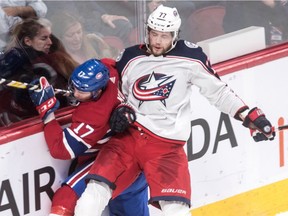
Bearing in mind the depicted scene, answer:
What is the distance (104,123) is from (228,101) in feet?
1.67

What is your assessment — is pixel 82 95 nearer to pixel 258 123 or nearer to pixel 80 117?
pixel 80 117

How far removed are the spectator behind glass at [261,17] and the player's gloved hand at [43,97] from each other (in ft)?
3.77

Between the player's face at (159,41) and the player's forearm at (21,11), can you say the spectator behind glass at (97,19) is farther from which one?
the player's face at (159,41)

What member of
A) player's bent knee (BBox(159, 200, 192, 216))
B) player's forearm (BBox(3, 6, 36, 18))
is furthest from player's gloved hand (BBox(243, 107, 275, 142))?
player's forearm (BBox(3, 6, 36, 18))

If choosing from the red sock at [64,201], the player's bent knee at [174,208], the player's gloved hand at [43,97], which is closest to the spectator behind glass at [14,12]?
the player's gloved hand at [43,97]

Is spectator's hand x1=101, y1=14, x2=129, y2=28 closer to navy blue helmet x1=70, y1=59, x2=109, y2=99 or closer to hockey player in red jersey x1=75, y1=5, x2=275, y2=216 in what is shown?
hockey player in red jersey x1=75, y1=5, x2=275, y2=216

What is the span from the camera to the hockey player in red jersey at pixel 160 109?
14.2 feet

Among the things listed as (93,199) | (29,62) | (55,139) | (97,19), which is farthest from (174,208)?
(97,19)

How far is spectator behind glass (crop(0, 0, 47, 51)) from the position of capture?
441 cm

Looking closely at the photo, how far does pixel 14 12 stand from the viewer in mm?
4457

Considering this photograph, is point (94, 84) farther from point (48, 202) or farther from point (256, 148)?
point (256, 148)

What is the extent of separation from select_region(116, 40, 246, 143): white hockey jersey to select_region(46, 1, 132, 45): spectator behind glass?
351 mm

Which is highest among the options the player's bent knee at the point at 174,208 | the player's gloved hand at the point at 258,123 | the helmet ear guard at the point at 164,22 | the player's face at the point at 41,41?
the helmet ear guard at the point at 164,22

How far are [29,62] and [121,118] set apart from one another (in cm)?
43
